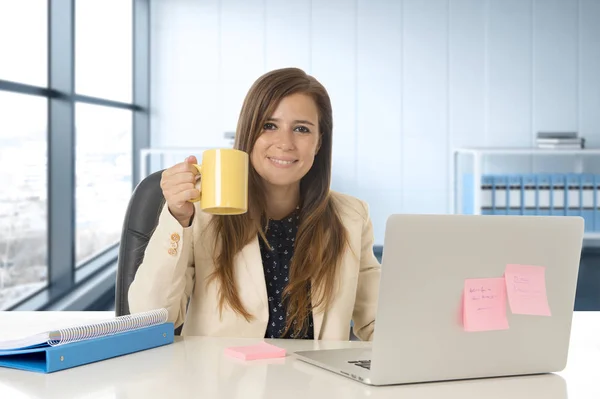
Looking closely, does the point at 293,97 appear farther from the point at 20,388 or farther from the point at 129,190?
the point at 129,190

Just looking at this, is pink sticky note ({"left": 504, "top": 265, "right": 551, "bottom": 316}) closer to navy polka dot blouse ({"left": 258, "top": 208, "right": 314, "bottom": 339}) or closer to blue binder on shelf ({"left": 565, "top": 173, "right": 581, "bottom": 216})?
navy polka dot blouse ({"left": 258, "top": 208, "right": 314, "bottom": 339})

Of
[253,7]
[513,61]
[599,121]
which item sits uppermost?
[253,7]

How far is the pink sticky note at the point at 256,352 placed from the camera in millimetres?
1240

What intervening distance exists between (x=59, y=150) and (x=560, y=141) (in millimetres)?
3609

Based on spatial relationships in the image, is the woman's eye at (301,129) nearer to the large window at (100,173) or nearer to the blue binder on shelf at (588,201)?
the large window at (100,173)

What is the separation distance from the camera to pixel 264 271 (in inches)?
67.6

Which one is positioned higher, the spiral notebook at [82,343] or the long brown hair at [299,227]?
the long brown hair at [299,227]

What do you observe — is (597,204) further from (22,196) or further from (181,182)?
(181,182)

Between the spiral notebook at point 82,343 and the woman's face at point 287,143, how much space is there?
0.50 metres

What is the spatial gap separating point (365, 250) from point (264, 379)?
2.24ft

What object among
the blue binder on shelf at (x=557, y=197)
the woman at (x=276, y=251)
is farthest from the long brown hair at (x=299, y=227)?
the blue binder on shelf at (x=557, y=197)

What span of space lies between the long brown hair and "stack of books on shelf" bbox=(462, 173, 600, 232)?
3.85 meters

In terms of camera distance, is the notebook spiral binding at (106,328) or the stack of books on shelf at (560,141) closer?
the notebook spiral binding at (106,328)

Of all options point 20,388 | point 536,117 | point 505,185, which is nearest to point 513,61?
point 536,117
